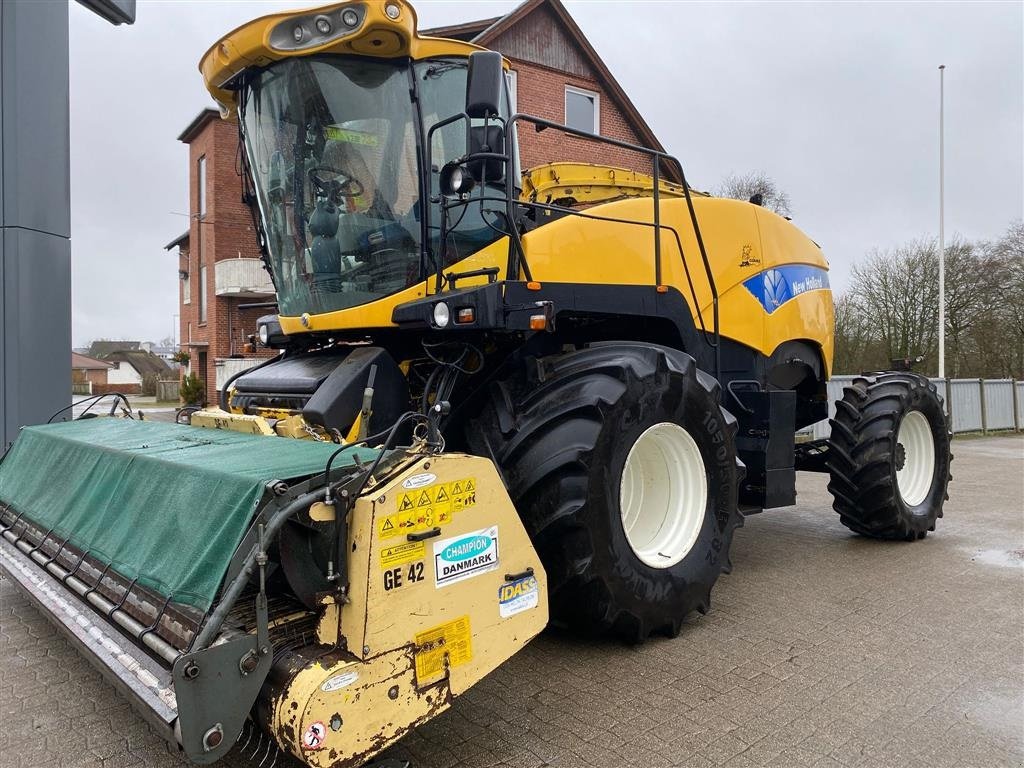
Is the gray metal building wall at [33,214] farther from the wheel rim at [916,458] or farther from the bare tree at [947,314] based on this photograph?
the bare tree at [947,314]

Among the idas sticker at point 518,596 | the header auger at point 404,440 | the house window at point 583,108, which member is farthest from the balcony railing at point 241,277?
the idas sticker at point 518,596

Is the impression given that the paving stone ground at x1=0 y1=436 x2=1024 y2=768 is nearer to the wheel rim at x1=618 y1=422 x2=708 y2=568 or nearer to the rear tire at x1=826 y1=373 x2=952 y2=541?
the wheel rim at x1=618 y1=422 x2=708 y2=568

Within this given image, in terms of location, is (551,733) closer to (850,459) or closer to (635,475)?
(635,475)

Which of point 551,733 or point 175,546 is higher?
point 175,546

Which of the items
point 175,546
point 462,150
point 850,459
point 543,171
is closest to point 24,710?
point 175,546

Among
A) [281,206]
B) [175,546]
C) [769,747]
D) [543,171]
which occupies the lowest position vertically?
→ [769,747]

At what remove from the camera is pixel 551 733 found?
2764 millimetres

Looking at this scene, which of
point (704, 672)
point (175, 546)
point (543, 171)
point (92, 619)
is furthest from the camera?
point (543, 171)

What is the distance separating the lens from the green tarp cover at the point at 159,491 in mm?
2287

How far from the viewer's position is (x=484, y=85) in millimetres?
3189

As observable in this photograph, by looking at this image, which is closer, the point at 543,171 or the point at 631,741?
the point at 631,741

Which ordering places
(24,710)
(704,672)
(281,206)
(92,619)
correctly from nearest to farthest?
(92,619)
(24,710)
(704,672)
(281,206)

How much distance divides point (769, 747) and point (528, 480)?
131 cm

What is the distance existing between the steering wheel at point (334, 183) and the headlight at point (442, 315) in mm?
924
